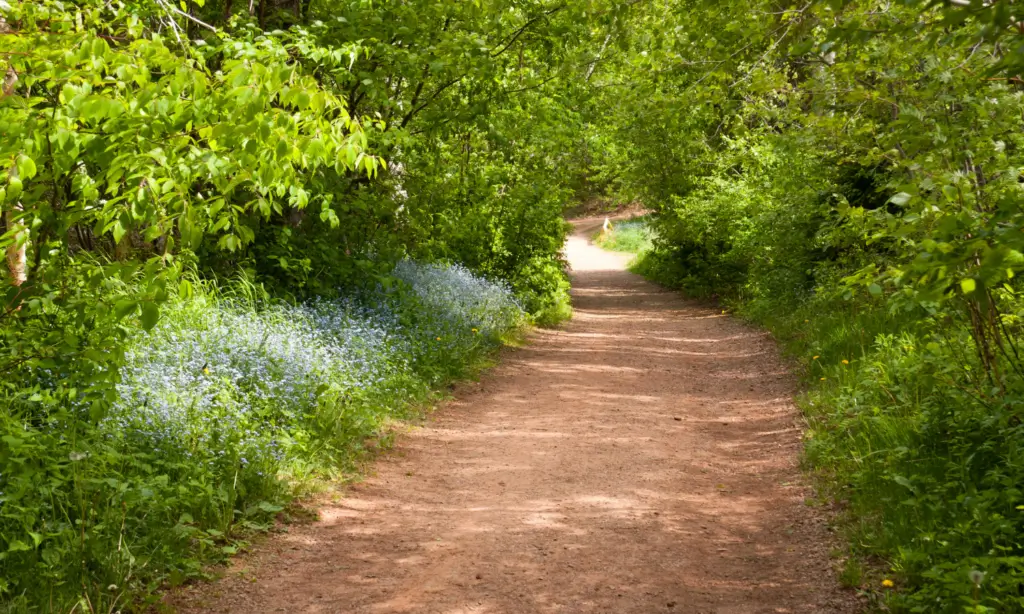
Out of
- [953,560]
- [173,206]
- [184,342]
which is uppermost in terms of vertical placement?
[173,206]

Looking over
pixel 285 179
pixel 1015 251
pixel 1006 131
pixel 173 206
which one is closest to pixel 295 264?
pixel 285 179

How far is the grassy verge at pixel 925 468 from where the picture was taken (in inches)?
168

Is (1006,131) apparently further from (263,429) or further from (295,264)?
(295,264)

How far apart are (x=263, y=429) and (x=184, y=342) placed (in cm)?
125

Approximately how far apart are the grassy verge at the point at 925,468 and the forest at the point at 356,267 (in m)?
0.03

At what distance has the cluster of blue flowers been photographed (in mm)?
6109

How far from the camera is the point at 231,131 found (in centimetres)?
427

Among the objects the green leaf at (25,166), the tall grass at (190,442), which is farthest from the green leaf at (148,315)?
the tall grass at (190,442)

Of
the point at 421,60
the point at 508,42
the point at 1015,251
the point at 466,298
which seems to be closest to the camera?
the point at 1015,251

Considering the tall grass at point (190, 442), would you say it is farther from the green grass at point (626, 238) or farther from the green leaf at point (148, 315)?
the green grass at point (626, 238)

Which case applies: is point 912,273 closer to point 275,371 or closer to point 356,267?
point 275,371

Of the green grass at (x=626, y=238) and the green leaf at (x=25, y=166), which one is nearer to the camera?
the green leaf at (x=25, y=166)

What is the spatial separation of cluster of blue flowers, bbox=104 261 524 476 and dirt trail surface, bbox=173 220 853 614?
61 centimetres

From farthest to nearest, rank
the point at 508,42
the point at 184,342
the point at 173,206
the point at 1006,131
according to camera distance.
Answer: the point at 508,42, the point at 184,342, the point at 1006,131, the point at 173,206
